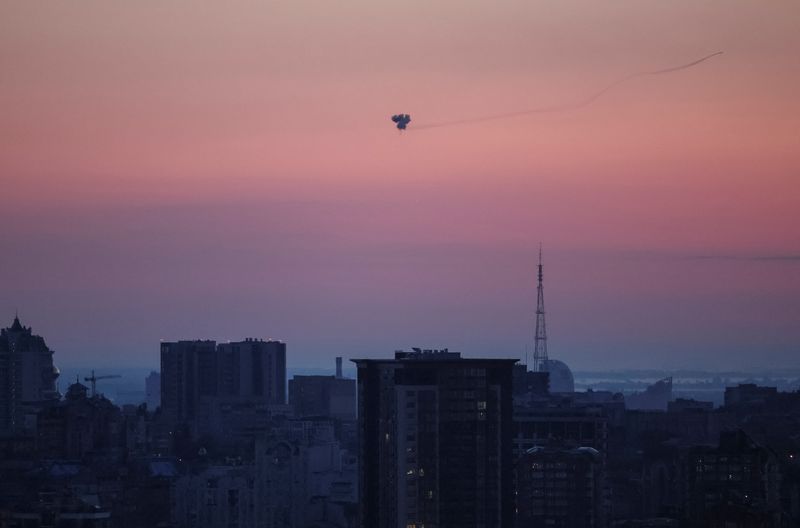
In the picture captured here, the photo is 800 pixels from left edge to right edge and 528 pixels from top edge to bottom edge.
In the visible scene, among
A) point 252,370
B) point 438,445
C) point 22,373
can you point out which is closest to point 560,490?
point 438,445

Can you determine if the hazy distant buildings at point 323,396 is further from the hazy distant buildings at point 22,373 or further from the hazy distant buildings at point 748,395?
the hazy distant buildings at point 748,395

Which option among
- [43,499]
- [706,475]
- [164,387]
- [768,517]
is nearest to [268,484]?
[43,499]

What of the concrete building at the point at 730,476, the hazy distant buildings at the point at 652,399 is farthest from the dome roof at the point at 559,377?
the concrete building at the point at 730,476

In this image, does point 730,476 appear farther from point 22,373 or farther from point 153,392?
point 153,392

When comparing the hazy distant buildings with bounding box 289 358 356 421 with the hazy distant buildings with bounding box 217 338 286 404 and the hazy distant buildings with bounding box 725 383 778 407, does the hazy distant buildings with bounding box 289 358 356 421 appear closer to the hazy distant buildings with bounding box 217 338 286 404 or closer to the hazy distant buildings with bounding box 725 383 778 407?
the hazy distant buildings with bounding box 217 338 286 404

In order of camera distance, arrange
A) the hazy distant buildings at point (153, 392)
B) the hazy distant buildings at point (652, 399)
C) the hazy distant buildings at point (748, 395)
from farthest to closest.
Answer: the hazy distant buildings at point (652, 399)
the hazy distant buildings at point (153, 392)
the hazy distant buildings at point (748, 395)

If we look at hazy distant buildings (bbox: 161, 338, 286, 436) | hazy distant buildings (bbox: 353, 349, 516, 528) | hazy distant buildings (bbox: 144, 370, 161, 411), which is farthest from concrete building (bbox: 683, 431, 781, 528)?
hazy distant buildings (bbox: 144, 370, 161, 411)

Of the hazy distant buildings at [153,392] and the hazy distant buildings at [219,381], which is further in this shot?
the hazy distant buildings at [153,392]
